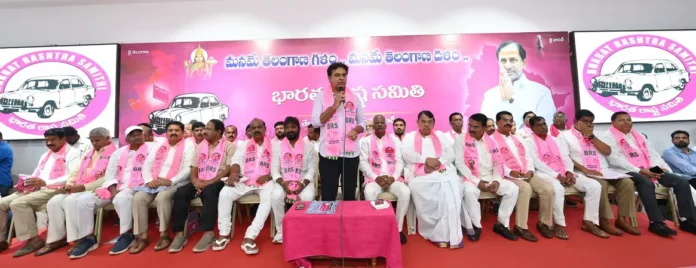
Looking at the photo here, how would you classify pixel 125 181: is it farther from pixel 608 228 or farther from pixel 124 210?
pixel 608 228

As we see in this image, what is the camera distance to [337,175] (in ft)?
8.59

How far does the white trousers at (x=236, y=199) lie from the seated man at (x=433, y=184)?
149cm

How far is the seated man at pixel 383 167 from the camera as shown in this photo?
294 cm

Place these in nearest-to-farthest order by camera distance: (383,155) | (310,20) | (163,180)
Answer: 1. (163,180)
2. (383,155)
3. (310,20)

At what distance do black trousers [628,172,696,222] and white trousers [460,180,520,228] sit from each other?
1323mm

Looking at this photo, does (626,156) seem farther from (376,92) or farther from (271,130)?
(271,130)

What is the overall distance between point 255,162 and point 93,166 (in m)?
1.84

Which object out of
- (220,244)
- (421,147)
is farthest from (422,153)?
(220,244)

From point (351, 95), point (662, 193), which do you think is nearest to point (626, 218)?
point (662, 193)

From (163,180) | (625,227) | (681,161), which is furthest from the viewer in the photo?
(681,161)

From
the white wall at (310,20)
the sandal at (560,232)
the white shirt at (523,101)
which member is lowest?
the sandal at (560,232)

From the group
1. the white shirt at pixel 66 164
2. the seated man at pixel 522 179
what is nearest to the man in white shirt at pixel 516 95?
the seated man at pixel 522 179

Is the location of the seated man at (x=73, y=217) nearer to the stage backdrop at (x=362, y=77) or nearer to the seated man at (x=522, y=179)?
the stage backdrop at (x=362, y=77)

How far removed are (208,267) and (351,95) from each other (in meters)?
1.85
